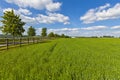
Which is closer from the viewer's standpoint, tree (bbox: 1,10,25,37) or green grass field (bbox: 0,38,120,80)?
green grass field (bbox: 0,38,120,80)

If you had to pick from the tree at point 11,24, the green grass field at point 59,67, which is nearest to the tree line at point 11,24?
the tree at point 11,24

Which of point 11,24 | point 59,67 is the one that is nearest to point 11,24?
point 11,24

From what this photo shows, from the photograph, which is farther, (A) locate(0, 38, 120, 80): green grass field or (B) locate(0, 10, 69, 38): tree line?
(B) locate(0, 10, 69, 38): tree line

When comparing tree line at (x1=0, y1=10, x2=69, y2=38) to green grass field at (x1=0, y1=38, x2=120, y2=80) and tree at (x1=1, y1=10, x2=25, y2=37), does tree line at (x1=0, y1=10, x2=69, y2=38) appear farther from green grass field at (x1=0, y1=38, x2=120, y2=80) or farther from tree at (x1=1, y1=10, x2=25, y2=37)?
green grass field at (x1=0, y1=38, x2=120, y2=80)

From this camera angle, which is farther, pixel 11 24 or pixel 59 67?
pixel 11 24

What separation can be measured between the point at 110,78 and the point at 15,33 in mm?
29794

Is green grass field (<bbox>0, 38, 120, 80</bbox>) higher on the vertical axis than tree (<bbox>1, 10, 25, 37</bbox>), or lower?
lower

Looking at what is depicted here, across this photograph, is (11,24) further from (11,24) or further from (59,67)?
(59,67)

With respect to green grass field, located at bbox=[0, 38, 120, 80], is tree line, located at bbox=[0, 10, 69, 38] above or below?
above

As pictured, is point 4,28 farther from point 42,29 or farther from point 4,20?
point 42,29

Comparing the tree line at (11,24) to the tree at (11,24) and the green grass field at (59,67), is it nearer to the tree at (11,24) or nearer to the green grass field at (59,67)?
the tree at (11,24)

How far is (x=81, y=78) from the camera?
19.9ft

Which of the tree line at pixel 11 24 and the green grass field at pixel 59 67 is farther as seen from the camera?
the tree line at pixel 11 24

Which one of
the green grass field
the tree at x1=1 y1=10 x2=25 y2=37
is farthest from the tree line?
the green grass field
